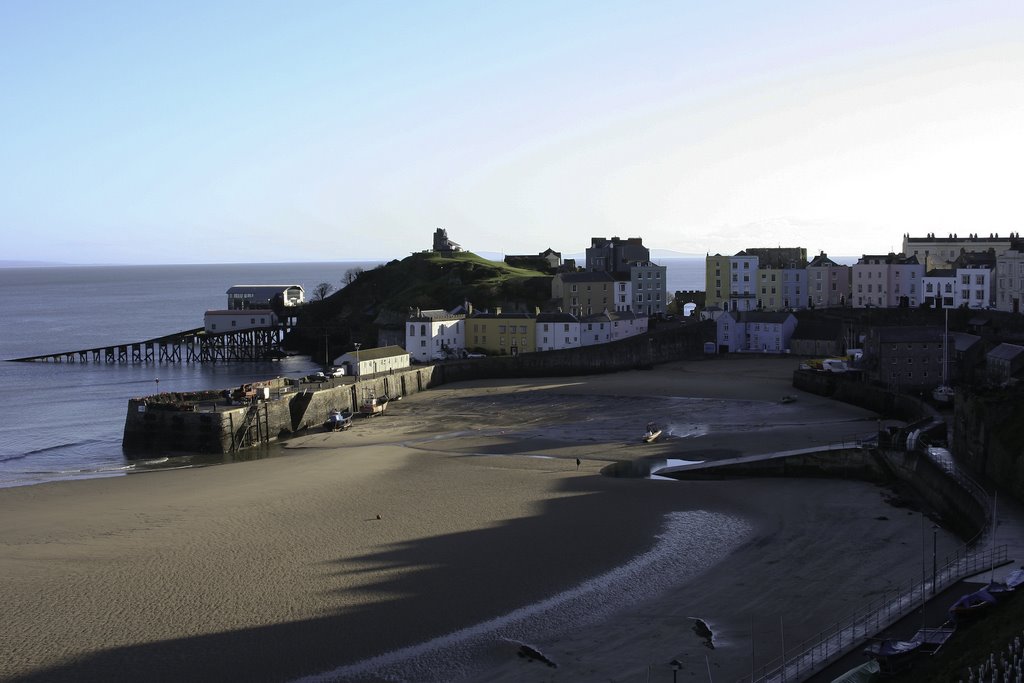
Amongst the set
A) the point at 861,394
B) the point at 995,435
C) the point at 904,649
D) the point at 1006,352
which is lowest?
the point at 904,649

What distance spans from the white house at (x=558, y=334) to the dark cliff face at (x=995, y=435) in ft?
113

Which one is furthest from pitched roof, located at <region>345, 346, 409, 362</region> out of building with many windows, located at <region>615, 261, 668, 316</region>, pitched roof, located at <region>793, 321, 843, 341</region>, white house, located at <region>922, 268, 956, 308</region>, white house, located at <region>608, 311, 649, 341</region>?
white house, located at <region>922, 268, 956, 308</region>

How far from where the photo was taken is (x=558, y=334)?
215 ft

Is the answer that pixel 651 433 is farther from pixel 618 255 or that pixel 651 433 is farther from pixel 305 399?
pixel 618 255

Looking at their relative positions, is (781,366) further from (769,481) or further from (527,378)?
(769,481)

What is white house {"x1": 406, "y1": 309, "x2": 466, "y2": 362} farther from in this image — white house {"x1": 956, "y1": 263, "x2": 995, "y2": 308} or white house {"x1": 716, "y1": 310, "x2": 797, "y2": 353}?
white house {"x1": 956, "y1": 263, "x2": 995, "y2": 308}

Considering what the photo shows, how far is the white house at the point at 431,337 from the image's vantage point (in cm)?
6400

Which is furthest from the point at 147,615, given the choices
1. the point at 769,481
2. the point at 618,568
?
the point at 769,481

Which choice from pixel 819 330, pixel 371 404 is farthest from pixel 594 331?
pixel 371 404

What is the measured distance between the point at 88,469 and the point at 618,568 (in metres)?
22.6

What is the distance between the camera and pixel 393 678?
17.9 meters

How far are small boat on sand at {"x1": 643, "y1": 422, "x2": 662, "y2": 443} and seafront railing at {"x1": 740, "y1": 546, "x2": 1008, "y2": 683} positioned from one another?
1733cm

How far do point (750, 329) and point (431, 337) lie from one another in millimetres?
21705

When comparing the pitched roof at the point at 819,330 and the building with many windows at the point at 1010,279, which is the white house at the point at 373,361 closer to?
the pitched roof at the point at 819,330
